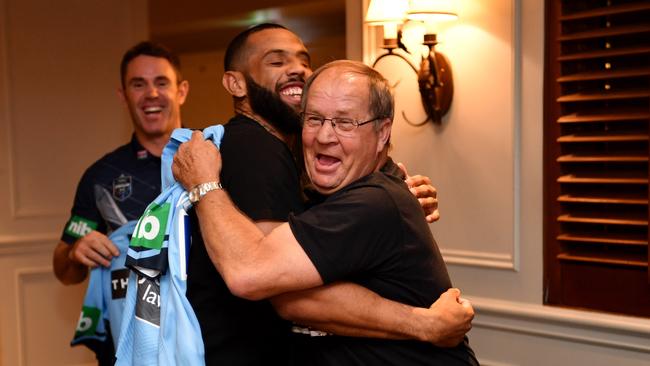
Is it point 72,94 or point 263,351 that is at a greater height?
point 72,94

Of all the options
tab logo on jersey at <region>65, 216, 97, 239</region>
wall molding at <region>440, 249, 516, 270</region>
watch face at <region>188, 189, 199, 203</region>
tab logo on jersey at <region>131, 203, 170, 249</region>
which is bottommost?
wall molding at <region>440, 249, 516, 270</region>

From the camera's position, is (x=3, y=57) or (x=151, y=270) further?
(x=3, y=57)

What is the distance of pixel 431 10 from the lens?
8.87ft

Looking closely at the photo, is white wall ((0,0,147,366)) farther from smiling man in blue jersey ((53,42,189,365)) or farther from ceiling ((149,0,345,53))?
ceiling ((149,0,345,53))

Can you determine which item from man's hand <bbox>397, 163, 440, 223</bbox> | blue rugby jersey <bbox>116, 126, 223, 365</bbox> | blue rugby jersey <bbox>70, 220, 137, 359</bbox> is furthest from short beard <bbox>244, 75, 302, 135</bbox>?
blue rugby jersey <bbox>70, 220, 137, 359</bbox>

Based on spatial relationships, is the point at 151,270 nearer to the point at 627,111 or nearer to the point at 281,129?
the point at 281,129

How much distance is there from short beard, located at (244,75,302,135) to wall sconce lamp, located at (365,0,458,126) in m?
0.96

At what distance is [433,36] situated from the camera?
2.79m

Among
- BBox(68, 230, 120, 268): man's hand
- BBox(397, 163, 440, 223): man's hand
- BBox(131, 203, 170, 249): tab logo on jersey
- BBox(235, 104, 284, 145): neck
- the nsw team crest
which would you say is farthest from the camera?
the nsw team crest

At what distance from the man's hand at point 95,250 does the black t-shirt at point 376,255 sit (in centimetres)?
111

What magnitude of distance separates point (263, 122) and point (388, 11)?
108 centimetres

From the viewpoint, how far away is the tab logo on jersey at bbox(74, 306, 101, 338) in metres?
2.74

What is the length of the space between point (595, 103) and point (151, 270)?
148 cm

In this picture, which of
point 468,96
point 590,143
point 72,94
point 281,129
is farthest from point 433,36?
point 72,94
